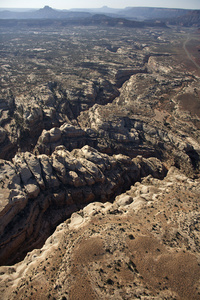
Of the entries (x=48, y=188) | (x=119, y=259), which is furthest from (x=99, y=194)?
(x=119, y=259)

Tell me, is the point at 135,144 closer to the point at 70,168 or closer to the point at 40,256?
the point at 70,168

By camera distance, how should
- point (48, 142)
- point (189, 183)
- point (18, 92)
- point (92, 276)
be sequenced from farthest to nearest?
point (18, 92) < point (48, 142) < point (189, 183) < point (92, 276)

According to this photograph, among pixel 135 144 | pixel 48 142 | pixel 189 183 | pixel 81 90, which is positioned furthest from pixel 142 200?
pixel 81 90

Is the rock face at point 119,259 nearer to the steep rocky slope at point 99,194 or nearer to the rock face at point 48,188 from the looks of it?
the steep rocky slope at point 99,194

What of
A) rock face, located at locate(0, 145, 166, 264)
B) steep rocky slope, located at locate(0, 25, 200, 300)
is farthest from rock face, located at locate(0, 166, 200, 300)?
rock face, located at locate(0, 145, 166, 264)

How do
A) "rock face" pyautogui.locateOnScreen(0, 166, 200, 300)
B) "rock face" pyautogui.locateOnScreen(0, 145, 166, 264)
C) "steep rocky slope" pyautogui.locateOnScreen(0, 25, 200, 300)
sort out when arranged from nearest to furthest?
"rock face" pyautogui.locateOnScreen(0, 166, 200, 300)
"steep rocky slope" pyautogui.locateOnScreen(0, 25, 200, 300)
"rock face" pyautogui.locateOnScreen(0, 145, 166, 264)

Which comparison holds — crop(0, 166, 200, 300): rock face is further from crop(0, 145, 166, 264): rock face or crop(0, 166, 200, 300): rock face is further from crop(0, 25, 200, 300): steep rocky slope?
crop(0, 145, 166, 264): rock face

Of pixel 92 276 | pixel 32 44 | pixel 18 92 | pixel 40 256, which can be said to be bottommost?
pixel 40 256
